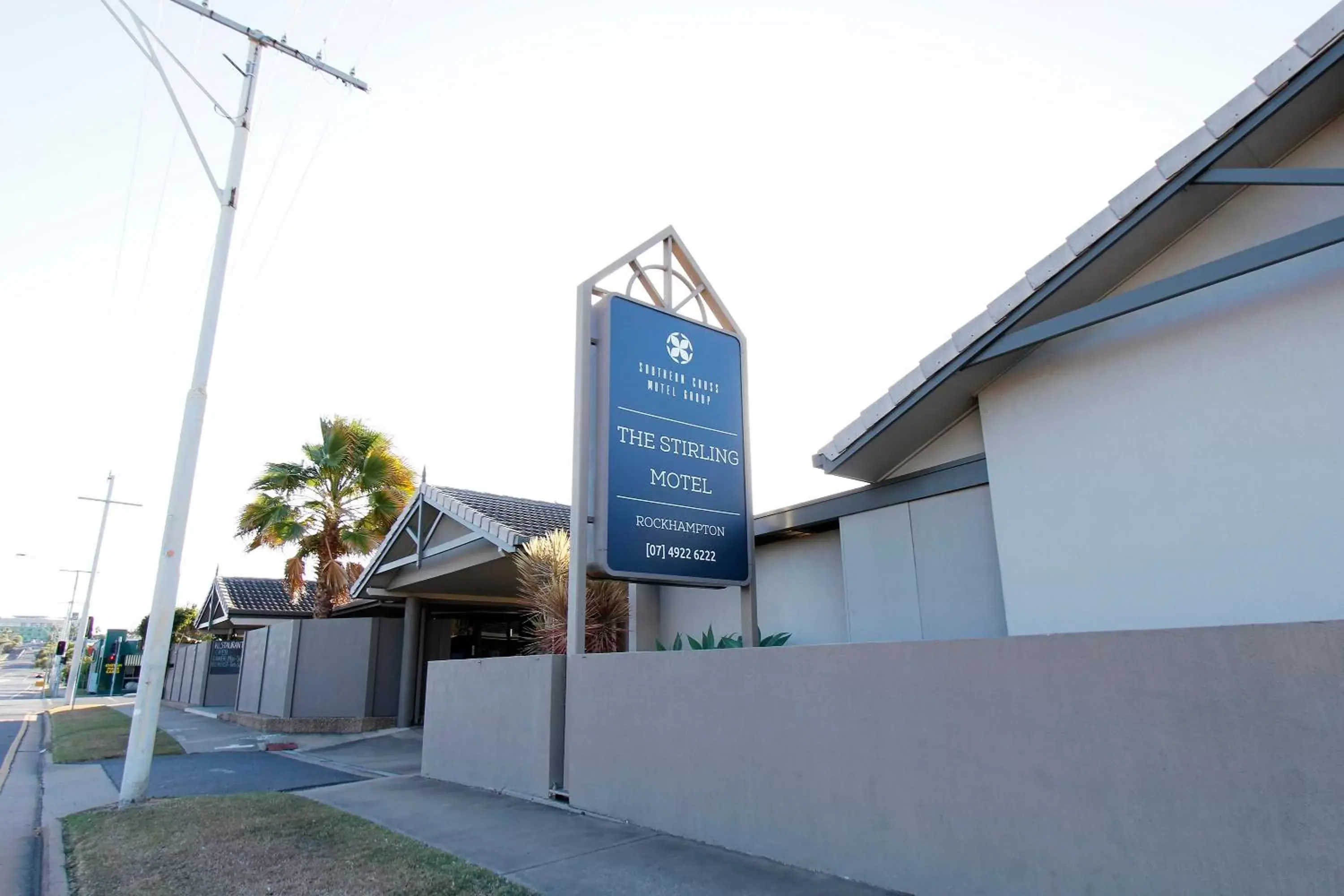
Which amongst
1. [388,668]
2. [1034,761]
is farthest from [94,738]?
[1034,761]

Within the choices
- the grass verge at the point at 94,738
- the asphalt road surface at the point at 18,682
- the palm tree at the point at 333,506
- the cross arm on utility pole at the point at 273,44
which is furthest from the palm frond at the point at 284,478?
the asphalt road surface at the point at 18,682

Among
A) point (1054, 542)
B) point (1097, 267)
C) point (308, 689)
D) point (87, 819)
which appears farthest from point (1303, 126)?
point (308, 689)

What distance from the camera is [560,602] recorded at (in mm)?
10734

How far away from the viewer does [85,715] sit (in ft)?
83.4

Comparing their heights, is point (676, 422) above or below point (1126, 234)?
below

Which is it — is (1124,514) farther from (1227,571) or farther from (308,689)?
(308,689)

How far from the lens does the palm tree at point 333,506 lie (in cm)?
2100

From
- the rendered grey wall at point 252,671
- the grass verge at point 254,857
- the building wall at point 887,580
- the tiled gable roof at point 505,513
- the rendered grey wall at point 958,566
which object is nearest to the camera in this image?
the grass verge at point 254,857

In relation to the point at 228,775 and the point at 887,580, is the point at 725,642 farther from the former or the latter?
the point at 228,775

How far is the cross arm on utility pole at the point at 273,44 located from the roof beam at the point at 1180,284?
1036cm

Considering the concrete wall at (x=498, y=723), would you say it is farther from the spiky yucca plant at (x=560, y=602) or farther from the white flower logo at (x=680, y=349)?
the white flower logo at (x=680, y=349)

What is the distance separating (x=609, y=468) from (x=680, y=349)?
5.70ft

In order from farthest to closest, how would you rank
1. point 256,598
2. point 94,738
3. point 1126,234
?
point 256,598 → point 94,738 → point 1126,234

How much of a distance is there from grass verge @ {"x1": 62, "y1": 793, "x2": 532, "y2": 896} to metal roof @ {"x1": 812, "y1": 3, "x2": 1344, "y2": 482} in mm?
5129
